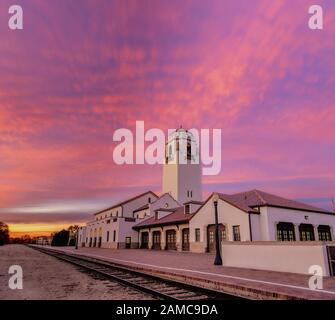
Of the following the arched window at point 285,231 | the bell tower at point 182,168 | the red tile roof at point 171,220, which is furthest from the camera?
the bell tower at point 182,168

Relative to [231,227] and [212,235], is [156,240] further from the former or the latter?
[231,227]

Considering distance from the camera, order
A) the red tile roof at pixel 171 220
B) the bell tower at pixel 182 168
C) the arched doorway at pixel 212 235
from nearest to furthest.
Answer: the arched doorway at pixel 212 235
the red tile roof at pixel 171 220
the bell tower at pixel 182 168

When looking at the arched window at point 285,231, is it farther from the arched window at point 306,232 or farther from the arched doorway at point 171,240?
the arched doorway at point 171,240

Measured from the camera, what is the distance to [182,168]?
55.8 m

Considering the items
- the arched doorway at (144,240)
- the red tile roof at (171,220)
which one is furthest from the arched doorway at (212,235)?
the arched doorway at (144,240)

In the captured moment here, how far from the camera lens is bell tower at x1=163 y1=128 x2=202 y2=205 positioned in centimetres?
5472

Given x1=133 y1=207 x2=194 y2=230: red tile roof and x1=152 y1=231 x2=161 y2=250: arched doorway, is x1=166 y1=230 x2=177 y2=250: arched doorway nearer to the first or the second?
x1=133 y1=207 x2=194 y2=230: red tile roof

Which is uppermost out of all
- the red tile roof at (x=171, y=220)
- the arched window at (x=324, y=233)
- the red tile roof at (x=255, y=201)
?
the red tile roof at (x=255, y=201)

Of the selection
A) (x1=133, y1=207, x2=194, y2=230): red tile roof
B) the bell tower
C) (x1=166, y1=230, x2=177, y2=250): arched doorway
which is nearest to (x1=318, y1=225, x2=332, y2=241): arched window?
(x1=133, y1=207, x2=194, y2=230): red tile roof

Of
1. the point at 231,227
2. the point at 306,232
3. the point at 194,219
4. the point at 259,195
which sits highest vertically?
the point at 259,195

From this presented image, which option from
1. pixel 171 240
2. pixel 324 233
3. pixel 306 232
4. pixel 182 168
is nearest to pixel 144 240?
pixel 171 240

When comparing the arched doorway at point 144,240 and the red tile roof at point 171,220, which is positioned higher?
the red tile roof at point 171,220

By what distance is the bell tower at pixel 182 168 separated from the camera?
54.7m
